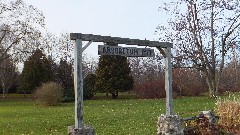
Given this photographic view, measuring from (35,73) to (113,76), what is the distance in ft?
31.1

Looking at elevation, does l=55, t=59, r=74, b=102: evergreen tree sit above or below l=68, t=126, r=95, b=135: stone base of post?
above

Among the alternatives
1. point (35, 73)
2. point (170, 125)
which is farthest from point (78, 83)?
point (35, 73)

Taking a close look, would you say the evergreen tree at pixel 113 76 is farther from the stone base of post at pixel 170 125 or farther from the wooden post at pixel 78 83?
the wooden post at pixel 78 83

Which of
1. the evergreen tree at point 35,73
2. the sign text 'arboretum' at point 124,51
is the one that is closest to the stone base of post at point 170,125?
the sign text 'arboretum' at point 124,51

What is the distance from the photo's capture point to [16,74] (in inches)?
2087

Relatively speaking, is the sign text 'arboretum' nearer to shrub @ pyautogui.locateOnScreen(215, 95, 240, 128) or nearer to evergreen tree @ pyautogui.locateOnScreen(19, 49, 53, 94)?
shrub @ pyautogui.locateOnScreen(215, 95, 240, 128)

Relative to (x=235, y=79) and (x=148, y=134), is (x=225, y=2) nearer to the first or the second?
(x=235, y=79)

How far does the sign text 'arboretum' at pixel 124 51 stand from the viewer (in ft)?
26.2

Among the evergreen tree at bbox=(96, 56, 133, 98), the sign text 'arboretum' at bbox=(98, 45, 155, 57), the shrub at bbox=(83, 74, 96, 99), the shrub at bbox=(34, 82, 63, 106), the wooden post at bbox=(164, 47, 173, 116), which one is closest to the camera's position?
the sign text 'arboretum' at bbox=(98, 45, 155, 57)

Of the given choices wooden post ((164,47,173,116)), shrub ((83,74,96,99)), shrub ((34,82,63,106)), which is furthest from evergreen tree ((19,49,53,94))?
wooden post ((164,47,173,116))

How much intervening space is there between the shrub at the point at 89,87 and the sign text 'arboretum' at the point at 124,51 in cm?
3098

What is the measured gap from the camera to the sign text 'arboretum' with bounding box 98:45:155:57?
26.2 ft

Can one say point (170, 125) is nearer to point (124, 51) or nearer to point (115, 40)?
point (124, 51)

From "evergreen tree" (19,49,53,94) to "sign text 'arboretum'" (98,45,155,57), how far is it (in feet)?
119
